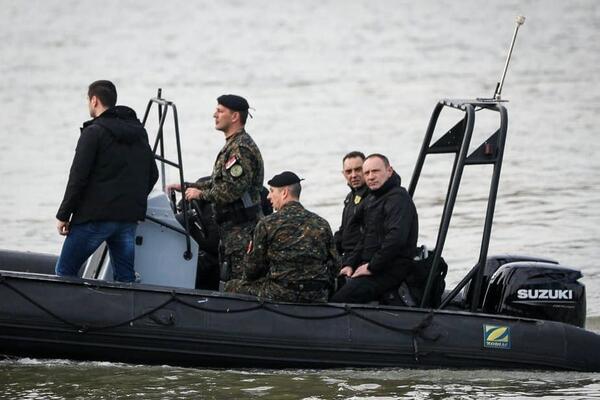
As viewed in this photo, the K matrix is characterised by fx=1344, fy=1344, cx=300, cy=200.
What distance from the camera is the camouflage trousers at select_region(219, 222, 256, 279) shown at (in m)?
7.56

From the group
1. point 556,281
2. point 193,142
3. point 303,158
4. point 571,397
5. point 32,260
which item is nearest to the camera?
point 571,397

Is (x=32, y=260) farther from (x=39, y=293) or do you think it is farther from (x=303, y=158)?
(x=303, y=158)

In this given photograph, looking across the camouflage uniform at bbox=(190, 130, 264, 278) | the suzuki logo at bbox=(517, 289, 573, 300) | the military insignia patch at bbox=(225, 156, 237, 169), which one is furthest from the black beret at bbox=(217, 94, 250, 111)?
the suzuki logo at bbox=(517, 289, 573, 300)

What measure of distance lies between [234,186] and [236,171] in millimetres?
85

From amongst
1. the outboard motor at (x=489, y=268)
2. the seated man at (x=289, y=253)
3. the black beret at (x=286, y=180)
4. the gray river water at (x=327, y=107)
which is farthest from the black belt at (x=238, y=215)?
the outboard motor at (x=489, y=268)

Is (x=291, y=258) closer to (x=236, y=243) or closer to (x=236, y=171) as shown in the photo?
(x=236, y=243)

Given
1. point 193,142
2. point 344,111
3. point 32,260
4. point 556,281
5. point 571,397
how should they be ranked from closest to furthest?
point 571,397 → point 556,281 → point 32,260 → point 193,142 → point 344,111

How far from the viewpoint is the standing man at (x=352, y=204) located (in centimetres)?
788

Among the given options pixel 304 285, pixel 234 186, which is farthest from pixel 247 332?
pixel 234 186

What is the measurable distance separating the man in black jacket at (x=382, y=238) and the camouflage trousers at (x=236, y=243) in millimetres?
568

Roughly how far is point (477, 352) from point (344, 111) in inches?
551

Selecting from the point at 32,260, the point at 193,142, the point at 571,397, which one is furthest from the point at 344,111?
the point at 571,397

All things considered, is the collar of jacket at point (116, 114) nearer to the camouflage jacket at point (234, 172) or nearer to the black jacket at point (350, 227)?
the camouflage jacket at point (234, 172)

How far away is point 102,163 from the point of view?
713 cm
